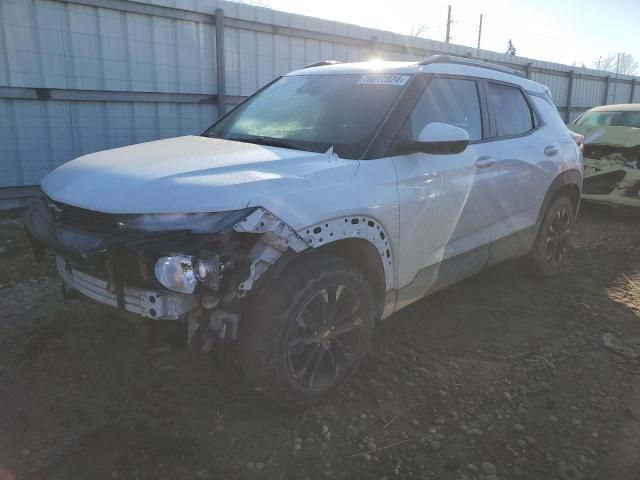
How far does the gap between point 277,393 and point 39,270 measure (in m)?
3.14

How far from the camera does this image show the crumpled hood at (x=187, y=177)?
94.0 inches

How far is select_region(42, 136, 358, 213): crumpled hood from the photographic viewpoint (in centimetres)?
239

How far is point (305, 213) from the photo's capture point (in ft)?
8.36

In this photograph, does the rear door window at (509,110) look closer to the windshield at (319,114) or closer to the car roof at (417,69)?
the car roof at (417,69)

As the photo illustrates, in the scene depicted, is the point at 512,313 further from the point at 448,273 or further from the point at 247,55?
the point at 247,55

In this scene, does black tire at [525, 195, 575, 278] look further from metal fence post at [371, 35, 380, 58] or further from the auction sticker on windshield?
metal fence post at [371, 35, 380, 58]

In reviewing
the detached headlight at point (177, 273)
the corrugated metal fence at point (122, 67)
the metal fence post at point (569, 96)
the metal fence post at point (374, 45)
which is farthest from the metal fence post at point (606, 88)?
the detached headlight at point (177, 273)

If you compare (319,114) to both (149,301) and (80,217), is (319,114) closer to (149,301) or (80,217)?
(80,217)

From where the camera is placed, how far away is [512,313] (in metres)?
4.31

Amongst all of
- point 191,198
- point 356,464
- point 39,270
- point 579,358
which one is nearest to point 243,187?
point 191,198

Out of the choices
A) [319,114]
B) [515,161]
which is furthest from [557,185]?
[319,114]

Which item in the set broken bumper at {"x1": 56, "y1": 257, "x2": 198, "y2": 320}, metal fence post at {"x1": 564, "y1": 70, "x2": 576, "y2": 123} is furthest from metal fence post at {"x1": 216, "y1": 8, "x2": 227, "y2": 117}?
metal fence post at {"x1": 564, "y1": 70, "x2": 576, "y2": 123}

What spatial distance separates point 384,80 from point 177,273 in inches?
79.5

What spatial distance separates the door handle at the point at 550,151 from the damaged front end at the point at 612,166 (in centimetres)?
352
